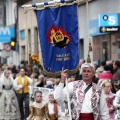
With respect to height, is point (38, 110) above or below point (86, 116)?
below

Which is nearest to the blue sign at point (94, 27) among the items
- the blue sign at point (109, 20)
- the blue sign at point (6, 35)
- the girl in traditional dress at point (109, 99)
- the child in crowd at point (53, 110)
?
the blue sign at point (109, 20)

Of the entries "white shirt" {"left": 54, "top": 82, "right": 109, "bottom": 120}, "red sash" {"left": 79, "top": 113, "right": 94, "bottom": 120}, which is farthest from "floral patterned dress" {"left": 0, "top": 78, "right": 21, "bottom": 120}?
"red sash" {"left": 79, "top": 113, "right": 94, "bottom": 120}

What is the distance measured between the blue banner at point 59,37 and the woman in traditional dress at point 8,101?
35.7 ft

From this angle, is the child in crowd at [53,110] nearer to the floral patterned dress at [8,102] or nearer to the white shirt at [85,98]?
the floral patterned dress at [8,102]

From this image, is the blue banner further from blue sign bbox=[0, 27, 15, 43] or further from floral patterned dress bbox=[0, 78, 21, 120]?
blue sign bbox=[0, 27, 15, 43]

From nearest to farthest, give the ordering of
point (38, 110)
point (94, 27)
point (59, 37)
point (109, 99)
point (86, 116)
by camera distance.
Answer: point (86, 116) < point (59, 37) < point (109, 99) < point (38, 110) < point (94, 27)

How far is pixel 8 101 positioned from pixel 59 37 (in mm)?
11236

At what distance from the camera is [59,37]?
10.4 m

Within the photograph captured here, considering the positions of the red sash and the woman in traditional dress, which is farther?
the woman in traditional dress

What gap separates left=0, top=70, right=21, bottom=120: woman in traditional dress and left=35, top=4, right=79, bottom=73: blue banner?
10.9m

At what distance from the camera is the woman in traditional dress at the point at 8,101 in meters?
21.2

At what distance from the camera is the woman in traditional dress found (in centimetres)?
2117

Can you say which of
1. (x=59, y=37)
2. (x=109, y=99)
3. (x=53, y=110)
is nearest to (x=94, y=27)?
(x=53, y=110)

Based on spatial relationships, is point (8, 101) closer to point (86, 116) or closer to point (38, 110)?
point (38, 110)
